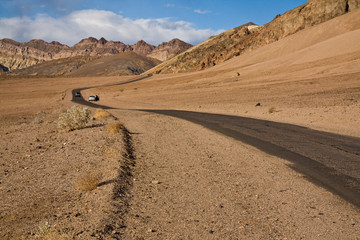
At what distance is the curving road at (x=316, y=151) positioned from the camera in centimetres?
725

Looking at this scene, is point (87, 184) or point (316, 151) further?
Answer: point (316, 151)

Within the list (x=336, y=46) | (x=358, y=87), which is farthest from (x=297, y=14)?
(x=358, y=87)

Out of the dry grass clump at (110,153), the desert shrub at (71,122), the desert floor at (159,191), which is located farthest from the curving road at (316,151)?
the desert shrub at (71,122)

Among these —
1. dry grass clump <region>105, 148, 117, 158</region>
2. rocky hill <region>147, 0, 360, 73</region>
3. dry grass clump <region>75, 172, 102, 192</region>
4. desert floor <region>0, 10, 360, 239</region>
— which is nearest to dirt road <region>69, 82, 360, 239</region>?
desert floor <region>0, 10, 360, 239</region>

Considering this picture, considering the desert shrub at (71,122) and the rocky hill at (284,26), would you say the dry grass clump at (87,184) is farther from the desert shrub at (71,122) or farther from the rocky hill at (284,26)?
the rocky hill at (284,26)

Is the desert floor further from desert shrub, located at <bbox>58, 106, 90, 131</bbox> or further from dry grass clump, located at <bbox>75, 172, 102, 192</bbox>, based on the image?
desert shrub, located at <bbox>58, 106, 90, 131</bbox>

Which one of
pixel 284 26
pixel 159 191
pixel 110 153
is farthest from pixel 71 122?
pixel 284 26

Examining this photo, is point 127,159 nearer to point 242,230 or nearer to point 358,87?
point 242,230

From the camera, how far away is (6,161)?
33.3 feet

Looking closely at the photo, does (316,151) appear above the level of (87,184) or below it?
below

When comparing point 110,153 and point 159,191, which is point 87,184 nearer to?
point 159,191

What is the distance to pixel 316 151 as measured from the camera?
10.6 meters

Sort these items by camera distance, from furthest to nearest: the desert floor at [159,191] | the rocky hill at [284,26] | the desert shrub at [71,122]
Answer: the rocky hill at [284,26]
the desert shrub at [71,122]
the desert floor at [159,191]

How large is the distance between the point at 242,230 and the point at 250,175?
10.0 ft
